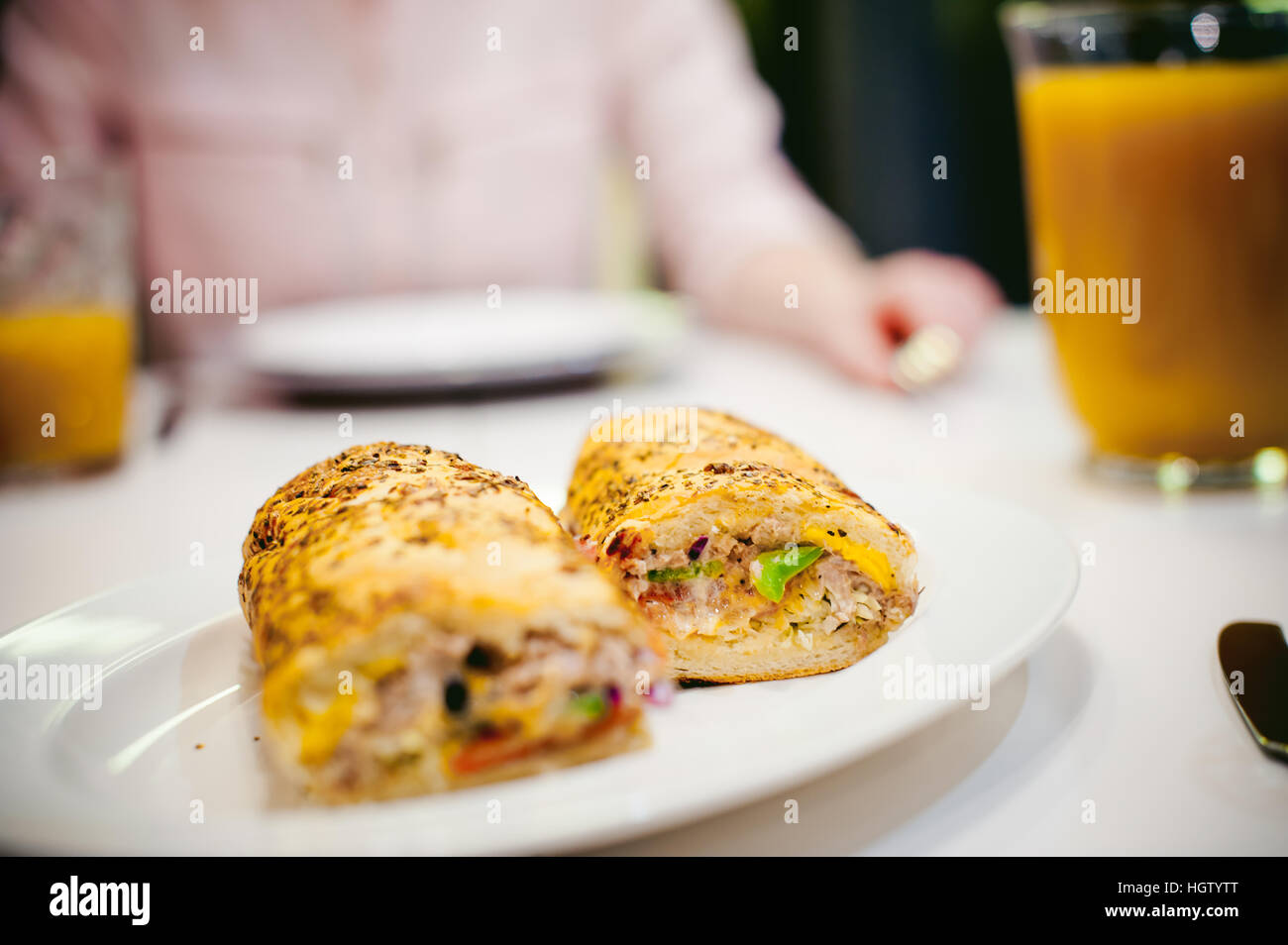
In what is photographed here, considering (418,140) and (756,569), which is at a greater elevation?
(418,140)

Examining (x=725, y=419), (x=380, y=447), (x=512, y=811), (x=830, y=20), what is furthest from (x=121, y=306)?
(x=830, y=20)

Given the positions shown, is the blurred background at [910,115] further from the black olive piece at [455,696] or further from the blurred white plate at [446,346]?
the black olive piece at [455,696]

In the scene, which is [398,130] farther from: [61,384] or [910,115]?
[910,115]

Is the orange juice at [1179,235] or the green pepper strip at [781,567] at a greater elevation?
the orange juice at [1179,235]

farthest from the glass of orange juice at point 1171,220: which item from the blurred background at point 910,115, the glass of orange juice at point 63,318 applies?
the blurred background at point 910,115

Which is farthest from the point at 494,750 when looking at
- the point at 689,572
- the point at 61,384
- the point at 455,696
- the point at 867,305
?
the point at 867,305

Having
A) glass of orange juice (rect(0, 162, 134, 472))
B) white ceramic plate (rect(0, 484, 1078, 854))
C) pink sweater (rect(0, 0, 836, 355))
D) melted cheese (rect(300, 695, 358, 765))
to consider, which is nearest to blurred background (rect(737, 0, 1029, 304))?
pink sweater (rect(0, 0, 836, 355))
